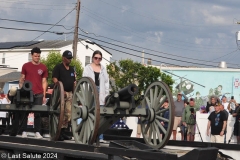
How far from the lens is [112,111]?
9.46 m

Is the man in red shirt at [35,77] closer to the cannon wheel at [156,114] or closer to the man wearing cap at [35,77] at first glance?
the man wearing cap at [35,77]

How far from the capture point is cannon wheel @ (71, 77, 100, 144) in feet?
30.2

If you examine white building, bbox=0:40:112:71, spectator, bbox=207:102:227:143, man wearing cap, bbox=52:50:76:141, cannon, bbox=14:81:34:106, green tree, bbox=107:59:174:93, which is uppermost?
white building, bbox=0:40:112:71

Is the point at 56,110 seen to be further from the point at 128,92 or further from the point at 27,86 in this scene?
the point at 128,92

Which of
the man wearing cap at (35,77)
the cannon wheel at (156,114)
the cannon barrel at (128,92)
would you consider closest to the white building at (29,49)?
the man wearing cap at (35,77)

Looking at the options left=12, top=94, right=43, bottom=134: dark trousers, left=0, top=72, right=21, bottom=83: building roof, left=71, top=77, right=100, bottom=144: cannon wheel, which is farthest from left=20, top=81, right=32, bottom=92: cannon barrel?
left=0, top=72, right=21, bottom=83: building roof

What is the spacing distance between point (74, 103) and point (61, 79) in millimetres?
1879

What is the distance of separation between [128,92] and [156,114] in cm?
91

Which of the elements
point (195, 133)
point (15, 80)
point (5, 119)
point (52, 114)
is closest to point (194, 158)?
point (52, 114)

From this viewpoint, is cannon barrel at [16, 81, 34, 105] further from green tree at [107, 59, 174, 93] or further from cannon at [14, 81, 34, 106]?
green tree at [107, 59, 174, 93]

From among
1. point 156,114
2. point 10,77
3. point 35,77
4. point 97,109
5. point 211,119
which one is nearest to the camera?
point 97,109

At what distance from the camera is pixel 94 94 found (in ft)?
30.6

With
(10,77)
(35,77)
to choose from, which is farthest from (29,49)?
(35,77)

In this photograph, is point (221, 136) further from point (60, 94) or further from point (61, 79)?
point (60, 94)
